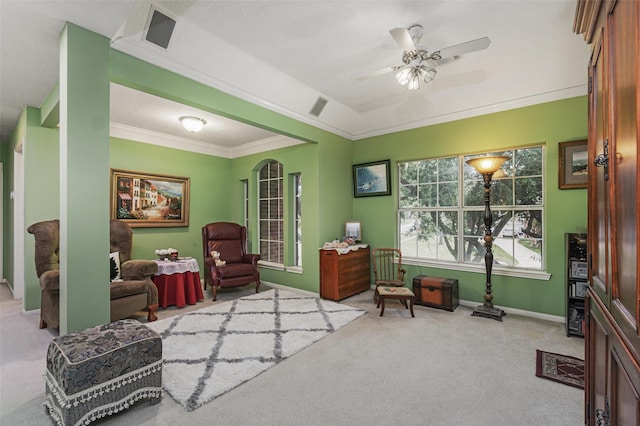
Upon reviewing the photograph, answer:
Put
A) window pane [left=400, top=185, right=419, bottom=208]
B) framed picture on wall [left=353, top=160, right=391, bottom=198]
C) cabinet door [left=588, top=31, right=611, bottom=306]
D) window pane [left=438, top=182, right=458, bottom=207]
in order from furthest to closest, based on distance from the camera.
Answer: framed picture on wall [left=353, top=160, right=391, bottom=198], window pane [left=400, top=185, right=419, bottom=208], window pane [left=438, top=182, right=458, bottom=207], cabinet door [left=588, top=31, right=611, bottom=306]

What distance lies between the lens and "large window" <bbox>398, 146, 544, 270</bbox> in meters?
3.80

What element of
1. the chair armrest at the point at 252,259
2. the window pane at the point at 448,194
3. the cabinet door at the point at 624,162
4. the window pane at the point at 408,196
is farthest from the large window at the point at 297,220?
the cabinet door at the point at 624,162

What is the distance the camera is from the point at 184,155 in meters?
5.60

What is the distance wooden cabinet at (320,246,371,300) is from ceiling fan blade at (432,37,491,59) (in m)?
2.84

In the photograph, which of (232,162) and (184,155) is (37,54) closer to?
(184,155)

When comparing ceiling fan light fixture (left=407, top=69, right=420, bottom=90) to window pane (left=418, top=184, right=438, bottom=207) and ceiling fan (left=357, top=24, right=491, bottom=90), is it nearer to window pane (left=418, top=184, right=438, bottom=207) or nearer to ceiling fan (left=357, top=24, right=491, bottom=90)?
ceiling fan (left=357, top=24, right=491, bottom=90)

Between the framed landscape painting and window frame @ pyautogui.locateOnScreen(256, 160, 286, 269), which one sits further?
window frame @ pyautogui.locateOnScreen(256, 160, 286, 269)

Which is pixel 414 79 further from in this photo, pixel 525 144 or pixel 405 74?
pixel 525 144

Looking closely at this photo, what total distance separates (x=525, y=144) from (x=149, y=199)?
5641 mm

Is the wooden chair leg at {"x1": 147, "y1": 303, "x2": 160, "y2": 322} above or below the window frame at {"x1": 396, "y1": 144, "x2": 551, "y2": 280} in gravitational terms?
below

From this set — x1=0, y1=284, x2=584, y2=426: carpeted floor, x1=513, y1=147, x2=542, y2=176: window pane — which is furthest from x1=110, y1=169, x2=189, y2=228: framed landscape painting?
x1=513, y1=147, x2=542, y2=176: window pane

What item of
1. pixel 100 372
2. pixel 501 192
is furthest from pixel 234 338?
pixel 501 192

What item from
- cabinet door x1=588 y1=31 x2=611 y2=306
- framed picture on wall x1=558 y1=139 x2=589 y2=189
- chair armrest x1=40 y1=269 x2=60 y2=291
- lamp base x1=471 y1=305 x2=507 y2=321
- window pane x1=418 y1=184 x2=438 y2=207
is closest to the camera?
cabinet door x1=588 y1=31 x2=611 y2=306

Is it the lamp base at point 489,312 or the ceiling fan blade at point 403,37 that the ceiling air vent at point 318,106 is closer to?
the ceiling fan blade at point 403,37
